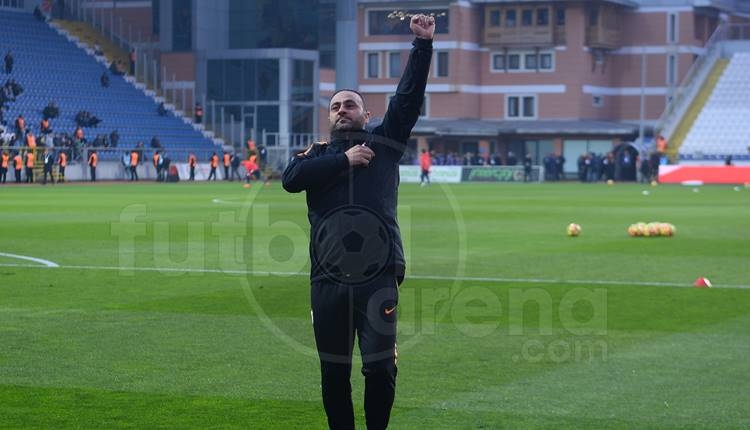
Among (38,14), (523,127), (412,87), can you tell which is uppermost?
(38,14)

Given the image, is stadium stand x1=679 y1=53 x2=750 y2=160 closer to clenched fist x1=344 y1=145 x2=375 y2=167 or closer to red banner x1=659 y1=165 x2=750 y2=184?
red banner x1=659 y1=165 x2=750 y2=184

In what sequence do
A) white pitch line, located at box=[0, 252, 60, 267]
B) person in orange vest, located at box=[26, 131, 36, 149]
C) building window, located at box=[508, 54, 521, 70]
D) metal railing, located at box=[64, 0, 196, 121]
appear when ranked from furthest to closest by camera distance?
building window, located at box=[508, 54, 521, 70] < metal railing, located at box=[64, 0, 196, 121] < person in orange vest, located at box=[26, 131, 36, 149] < white pitch line, located at box=[0, 252, 60, 267]

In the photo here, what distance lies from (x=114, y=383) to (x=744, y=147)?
3308 inches

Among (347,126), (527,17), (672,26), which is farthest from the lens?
(672,26)

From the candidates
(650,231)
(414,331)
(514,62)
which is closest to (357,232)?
(414,331)

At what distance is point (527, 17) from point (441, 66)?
6997mm

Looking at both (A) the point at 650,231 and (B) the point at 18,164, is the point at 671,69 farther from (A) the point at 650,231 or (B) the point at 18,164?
(A) the point at 650,231

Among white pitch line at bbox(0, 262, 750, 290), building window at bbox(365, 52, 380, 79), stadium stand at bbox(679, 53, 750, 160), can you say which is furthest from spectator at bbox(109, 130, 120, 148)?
white pitch line at bbox(0, 262, 750, 290)

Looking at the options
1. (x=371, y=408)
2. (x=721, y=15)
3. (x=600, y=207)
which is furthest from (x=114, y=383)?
(x=721, y=15)

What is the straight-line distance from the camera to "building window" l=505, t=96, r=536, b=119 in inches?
3937

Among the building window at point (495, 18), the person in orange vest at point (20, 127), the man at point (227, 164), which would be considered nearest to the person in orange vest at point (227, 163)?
the man at point (227, 164)

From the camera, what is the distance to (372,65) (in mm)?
101625

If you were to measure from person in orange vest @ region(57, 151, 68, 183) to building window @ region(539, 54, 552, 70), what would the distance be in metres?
43.0

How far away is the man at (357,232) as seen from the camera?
8039mm
